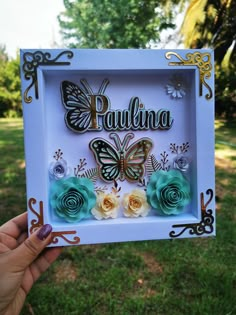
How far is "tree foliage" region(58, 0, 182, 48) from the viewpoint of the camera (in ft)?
33.6

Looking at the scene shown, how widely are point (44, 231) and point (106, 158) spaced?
0.94 ft

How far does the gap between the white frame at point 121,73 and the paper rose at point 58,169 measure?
0.03 metres

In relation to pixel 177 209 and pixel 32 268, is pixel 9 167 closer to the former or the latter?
pixel 32 268

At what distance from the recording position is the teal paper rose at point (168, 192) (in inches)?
42.4

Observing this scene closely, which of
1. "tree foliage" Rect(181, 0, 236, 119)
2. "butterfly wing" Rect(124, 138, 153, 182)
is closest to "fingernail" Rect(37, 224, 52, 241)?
"butterfly wing" Rect(124, 138, 153, 182)

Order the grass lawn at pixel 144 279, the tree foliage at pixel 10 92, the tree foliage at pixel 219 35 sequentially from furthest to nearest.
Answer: the tree foliage at pixel 10 92, the tree foliage at pixel 219 35, the grass lawn at pixel 144 279

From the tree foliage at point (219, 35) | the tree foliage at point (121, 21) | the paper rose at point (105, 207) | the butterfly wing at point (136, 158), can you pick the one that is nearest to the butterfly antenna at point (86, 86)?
the butterfly wing at point (136, 158)

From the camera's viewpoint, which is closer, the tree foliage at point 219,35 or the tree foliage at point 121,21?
the tree foliage at point 219,35

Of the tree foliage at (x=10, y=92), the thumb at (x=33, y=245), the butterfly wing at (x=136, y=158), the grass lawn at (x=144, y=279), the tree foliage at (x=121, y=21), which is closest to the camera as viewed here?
the thumb at (x=33, y=245)

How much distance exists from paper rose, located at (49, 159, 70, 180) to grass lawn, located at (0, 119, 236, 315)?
91cm

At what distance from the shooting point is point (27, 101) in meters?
1.00

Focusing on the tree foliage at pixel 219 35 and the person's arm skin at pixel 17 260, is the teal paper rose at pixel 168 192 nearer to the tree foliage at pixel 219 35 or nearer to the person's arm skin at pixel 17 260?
the person's arm skin at pixel 17 260

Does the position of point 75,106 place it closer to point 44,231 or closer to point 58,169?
point 58,169

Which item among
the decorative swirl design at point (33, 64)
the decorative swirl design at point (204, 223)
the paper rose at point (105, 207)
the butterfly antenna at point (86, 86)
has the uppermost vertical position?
the decorative swirl design at point (33, 64)
